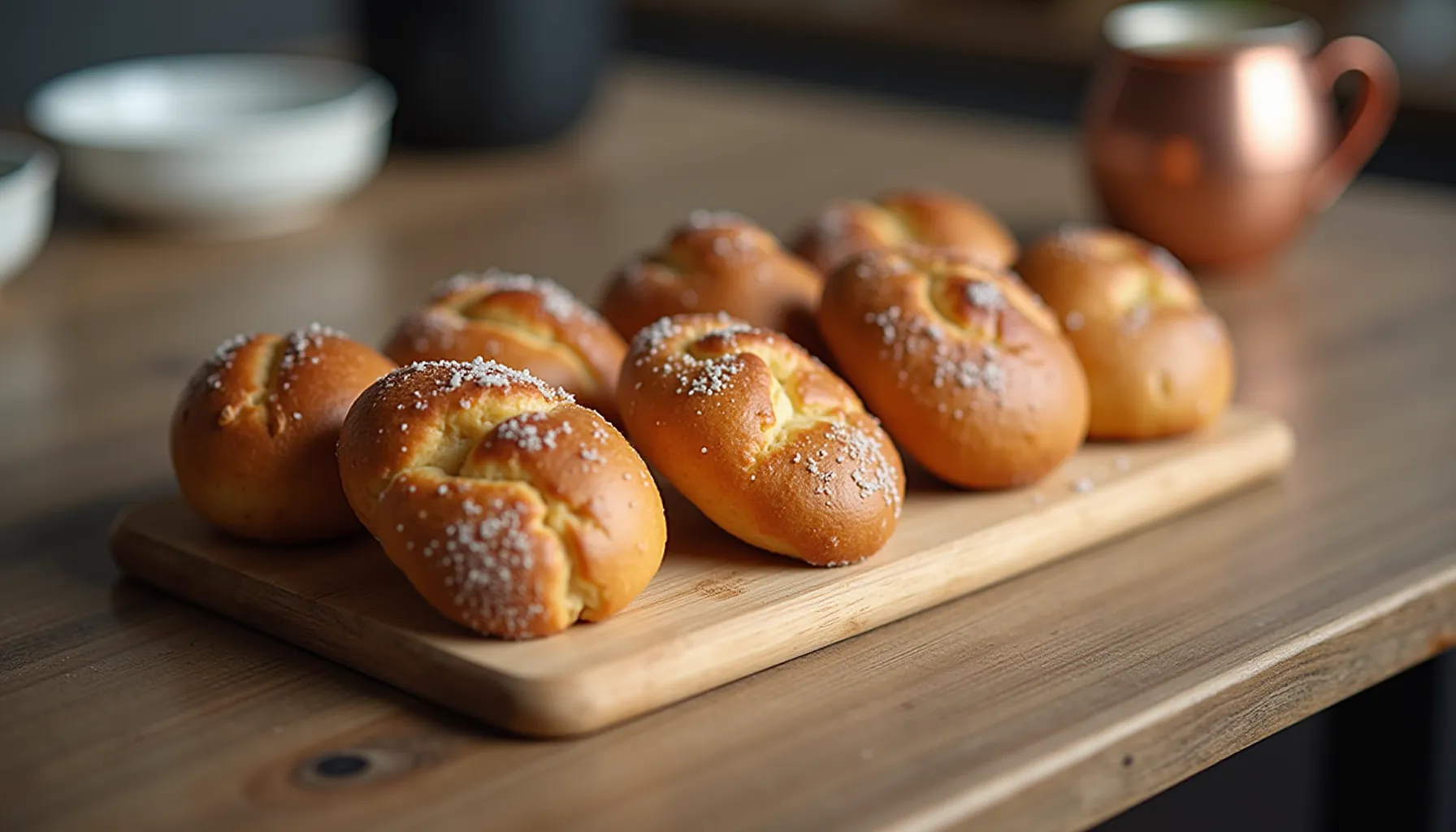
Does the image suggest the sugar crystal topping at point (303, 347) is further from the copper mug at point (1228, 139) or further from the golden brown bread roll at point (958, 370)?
the copper mug at point (1228, 139)

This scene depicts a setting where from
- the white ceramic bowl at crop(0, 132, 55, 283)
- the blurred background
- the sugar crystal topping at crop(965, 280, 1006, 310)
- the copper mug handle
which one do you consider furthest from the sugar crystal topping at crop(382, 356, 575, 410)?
the blurred background

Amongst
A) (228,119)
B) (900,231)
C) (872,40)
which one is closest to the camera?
(900,231)

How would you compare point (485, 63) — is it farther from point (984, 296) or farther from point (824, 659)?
point (824, 659)

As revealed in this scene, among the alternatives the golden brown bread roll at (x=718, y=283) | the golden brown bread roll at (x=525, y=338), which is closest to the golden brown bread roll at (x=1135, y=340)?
the golden brown bread roll at (x=718, y=283)

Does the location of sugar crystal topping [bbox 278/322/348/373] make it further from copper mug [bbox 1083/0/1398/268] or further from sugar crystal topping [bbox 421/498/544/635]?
copper mug [bbox 1083/0/1398/268]

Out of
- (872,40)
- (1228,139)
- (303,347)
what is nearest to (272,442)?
(303,347)

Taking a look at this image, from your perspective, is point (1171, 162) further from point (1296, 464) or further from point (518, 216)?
point (518, 216)
